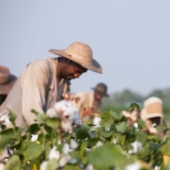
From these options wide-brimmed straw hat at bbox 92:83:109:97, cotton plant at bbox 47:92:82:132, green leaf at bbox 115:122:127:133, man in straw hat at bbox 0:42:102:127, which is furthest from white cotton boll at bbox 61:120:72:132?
wide-brimmed straw hat at bbox 92:83:109:97

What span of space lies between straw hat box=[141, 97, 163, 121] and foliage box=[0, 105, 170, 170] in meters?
4.30

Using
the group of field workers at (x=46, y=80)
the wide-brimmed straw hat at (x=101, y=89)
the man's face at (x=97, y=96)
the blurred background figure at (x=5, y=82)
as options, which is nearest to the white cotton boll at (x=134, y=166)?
the group of field workers at (x=46, y=80)

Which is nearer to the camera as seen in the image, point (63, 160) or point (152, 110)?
point (63, 160)

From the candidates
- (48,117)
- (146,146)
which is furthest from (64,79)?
(48,117)

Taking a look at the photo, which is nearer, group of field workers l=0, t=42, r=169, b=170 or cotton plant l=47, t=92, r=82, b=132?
cotton plant l=47, t=92, r=82, b=132

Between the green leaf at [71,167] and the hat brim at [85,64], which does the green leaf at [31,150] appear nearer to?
the green leaf at [71,167]

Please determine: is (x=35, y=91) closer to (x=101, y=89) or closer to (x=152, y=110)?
(x=152, y=110)

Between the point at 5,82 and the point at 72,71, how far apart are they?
73.9 inches

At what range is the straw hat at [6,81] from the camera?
6602 mm

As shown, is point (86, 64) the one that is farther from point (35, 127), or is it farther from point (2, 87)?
point (35, 127)

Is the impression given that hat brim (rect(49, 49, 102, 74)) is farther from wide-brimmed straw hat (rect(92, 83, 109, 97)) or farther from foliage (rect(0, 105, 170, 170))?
wide-brimmed straw hat (rect(92, 83, 109, 97))

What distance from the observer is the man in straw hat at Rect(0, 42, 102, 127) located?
4.79 metres

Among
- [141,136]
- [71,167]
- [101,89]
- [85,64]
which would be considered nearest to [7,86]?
[85,64]

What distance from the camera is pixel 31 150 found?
288 centimetres
